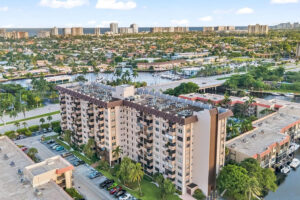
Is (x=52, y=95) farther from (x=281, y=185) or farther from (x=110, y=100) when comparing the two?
(x=281, y=185)

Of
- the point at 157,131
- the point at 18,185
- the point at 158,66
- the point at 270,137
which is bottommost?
the point at 18,185

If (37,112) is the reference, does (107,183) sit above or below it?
below

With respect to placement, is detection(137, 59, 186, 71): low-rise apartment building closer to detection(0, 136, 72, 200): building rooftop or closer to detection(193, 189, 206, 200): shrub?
detection(0, 136, 72, 200): building rooftop

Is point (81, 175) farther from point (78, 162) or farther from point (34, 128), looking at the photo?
point (34, 128)

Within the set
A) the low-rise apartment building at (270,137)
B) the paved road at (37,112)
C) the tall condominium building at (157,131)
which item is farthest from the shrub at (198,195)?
the paved road at (37,112)

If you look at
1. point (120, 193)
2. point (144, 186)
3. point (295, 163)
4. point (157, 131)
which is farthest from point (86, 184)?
point (295, 163)

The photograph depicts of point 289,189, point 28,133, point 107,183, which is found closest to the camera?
point 107,183

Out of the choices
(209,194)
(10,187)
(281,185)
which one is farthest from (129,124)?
(281,185)
